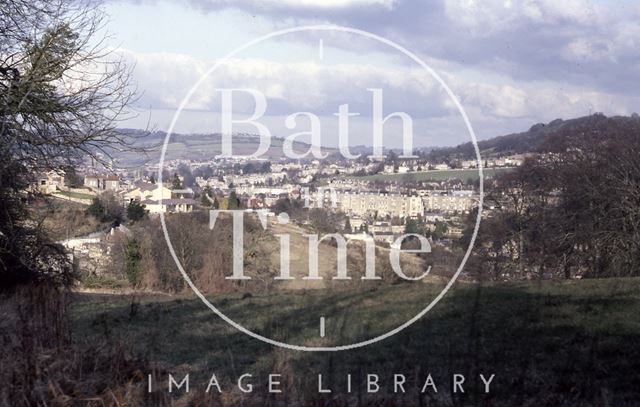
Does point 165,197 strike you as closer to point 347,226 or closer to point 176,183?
point 176,183

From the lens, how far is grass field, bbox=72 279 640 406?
18.4 feet

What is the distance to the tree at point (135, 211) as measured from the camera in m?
20.2

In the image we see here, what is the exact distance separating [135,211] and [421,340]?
1446cm

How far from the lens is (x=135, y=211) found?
20969 mm

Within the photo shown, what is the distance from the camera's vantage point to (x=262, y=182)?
14.9 meters

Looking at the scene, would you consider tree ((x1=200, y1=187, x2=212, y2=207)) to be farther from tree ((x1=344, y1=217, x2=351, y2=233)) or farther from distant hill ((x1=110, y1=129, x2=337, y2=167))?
tree ((x1=344, y1=217, x2=351, y2=233))

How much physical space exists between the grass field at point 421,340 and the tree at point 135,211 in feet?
24.0

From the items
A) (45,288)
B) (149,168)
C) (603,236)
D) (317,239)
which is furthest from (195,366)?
(603,236)

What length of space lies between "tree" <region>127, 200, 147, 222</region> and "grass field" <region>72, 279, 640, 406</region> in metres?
7.31

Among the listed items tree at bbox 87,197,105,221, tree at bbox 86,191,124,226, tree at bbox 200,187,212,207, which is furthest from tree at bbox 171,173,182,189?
tree at bbox 87,197,105,221

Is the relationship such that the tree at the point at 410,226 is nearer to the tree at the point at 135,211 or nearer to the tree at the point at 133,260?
the tree at the point at 135,211

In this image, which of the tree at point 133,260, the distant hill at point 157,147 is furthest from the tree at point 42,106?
the tree at point 133,260

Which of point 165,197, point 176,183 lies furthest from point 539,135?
point 165,197

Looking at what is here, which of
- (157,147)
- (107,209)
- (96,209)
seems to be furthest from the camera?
(107,209)
